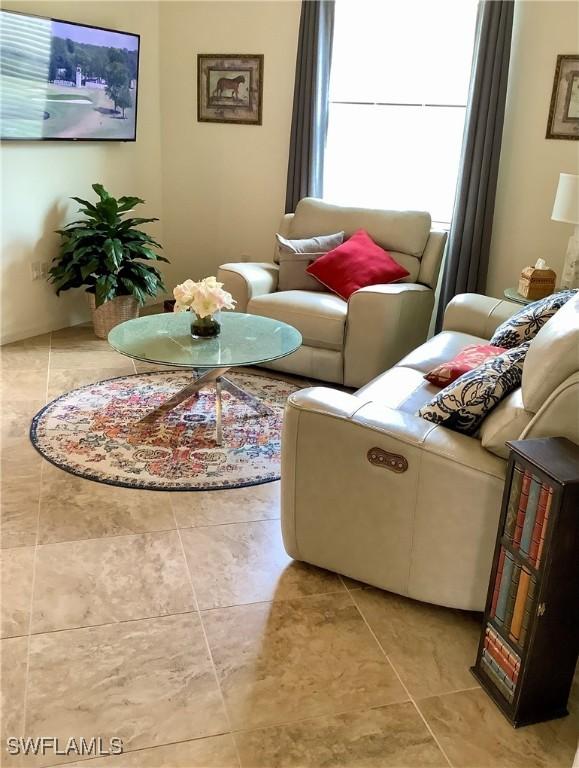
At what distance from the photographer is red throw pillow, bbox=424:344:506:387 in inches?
109

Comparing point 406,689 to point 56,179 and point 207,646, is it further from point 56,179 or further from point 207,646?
point 56,179

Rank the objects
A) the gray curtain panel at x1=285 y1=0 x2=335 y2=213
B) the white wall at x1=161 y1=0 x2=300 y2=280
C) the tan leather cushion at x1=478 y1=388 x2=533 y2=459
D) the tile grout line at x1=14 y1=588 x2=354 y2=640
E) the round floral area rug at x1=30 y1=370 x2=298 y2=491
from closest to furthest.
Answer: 1. the tan leather cushion at x1=478 y1=388 x2=533 y2=459
2. the tile grout line at x1=14 y1=588 x2=354 y2=640
3. the round floral area rug at x1=30 y1=370 x2=298 y2=491
4. the gray curtain panel at x1=285 y1=0 x2=335 y2=213
5. the white wall at x1=161 y1=0 x2=300 y2=280

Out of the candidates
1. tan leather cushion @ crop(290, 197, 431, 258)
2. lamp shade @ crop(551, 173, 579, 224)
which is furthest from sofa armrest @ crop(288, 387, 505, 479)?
tan leather cushion @ crop(290, 197, 431, 258)

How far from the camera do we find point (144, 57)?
5.27 metres

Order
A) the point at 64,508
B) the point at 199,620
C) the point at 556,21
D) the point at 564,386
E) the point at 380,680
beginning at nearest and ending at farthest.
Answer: the point at 564,386 < the point at 380,680 < the point at 199,620 < the point at 64,508 < the point at 556,21

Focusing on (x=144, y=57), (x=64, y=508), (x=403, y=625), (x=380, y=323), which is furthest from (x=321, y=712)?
(x=144, y=57)

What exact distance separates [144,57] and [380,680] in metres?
4.74

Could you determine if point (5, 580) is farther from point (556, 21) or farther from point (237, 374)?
point (556, 21)

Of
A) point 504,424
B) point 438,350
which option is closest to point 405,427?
point 504,424

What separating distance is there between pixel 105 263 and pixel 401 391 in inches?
97.6

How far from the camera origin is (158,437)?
3414 mm

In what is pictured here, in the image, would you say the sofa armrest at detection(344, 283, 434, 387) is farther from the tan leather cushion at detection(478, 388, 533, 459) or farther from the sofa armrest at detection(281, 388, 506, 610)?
the tan leather cushion at detection(478, 388, 533, 459)

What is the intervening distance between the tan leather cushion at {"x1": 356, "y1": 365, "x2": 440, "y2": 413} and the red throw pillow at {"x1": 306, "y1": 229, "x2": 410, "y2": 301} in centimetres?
124

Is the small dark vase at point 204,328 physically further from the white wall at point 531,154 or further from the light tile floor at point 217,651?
the white wall at point 531,154
